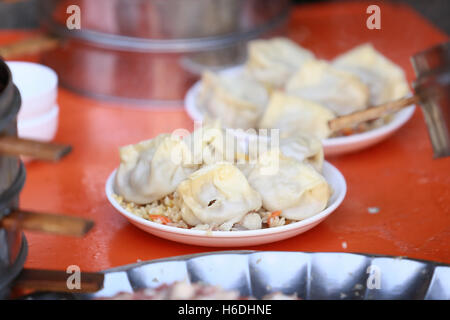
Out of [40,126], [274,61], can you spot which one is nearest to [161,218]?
[40,126]

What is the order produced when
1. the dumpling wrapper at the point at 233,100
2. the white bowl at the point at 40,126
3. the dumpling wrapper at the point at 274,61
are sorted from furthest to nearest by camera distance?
the dumpling wrapper at the point at 274,61, the dumpling wrapper at the point at 233,100, the white bowl at the point at 40,126

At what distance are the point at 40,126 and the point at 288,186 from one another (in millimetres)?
852

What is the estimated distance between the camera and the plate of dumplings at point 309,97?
2.07 metres

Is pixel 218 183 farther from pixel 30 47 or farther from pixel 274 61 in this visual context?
pixel 30 47

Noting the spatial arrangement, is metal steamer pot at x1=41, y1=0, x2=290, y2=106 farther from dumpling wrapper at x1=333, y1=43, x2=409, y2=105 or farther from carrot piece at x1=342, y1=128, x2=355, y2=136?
carrot piece at x1=342, y1=128, x2=355, y2=136

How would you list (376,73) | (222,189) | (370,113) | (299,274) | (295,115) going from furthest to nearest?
(376,73) → (295,115) → (370,113) → (222,189) → (299,274)

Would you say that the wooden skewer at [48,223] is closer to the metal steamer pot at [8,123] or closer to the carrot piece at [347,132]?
the metal steamer pot at [8,123]

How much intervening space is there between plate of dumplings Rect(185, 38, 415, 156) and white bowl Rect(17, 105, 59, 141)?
0.46 meters

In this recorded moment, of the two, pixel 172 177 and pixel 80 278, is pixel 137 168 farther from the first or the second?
pixel 80 278

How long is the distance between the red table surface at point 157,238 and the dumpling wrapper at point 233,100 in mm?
157

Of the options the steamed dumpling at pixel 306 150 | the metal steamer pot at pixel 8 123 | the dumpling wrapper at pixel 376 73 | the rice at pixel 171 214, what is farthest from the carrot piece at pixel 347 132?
the metal steamer pot at pixel 8 123

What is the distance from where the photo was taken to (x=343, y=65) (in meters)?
2.37

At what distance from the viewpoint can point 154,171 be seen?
162 cm

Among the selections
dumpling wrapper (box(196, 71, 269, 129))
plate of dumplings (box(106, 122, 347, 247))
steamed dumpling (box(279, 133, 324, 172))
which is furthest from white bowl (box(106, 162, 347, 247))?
dumpling wrapper (box(196, 71, 269, 129))
